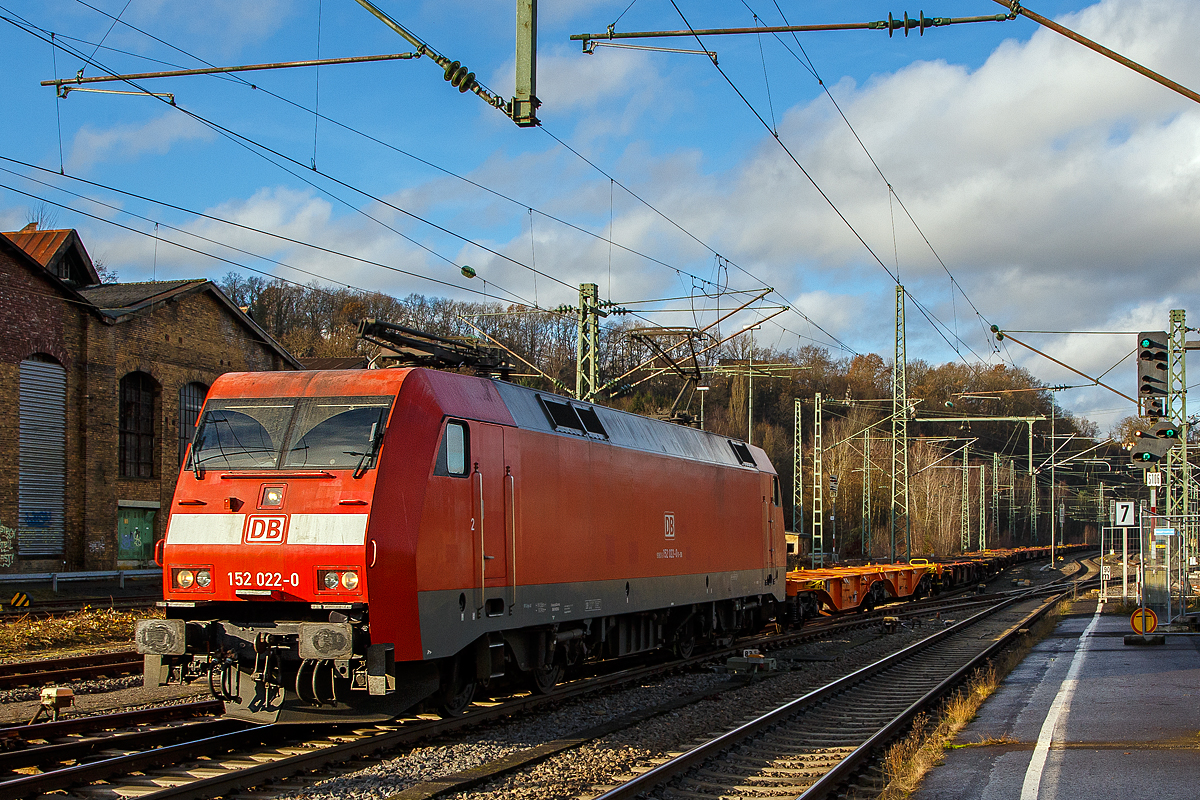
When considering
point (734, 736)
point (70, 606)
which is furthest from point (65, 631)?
point (734, 736)

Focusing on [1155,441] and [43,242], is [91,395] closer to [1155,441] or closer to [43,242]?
[43,242]

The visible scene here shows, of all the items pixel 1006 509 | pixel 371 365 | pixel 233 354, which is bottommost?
pixel 1006 509

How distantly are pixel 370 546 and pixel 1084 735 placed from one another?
7.18 meters

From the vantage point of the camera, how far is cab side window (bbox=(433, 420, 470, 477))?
419 inches

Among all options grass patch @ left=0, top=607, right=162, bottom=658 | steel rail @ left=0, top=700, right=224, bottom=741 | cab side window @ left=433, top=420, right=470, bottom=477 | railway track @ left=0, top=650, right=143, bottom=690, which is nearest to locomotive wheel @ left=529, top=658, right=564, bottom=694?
cab side window @ left=433, top=420, right=470, bottom=477

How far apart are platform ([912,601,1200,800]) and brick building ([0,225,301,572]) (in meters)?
25.0

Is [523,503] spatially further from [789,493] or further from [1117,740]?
[789,493]

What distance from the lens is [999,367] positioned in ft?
230

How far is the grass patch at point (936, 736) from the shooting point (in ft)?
30.2

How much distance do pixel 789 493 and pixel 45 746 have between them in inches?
2623

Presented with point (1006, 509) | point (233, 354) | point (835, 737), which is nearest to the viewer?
point (835, 737)

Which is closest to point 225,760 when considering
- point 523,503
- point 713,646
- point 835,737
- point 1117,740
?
point 523,503

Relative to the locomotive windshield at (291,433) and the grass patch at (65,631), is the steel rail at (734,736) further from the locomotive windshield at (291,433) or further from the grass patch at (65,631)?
the grass patch at (65,631)

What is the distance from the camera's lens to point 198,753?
9.41 metres
